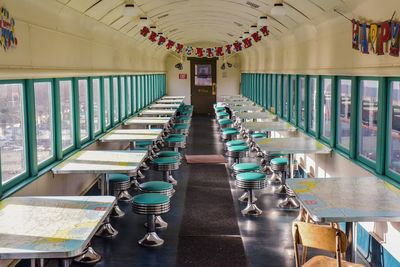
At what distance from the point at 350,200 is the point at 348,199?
0.13 ft

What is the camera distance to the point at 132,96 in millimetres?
16422

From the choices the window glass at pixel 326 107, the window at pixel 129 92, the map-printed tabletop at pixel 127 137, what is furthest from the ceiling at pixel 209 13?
the map-printed tabletop at pixel 127 137

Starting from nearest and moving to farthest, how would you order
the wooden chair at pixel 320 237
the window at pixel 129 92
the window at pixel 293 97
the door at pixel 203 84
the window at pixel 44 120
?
the wooden chair at pixel 320 237
the window at pixel 44 120
the window at pixel 293 97
the window at pixel 129 92
the door at pixel 203 84

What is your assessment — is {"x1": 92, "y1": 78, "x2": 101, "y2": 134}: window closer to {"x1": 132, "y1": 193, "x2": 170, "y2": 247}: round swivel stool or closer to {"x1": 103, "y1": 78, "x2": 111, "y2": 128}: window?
{"x1": 103, "y1": 78, "x2": 111, "y2": 128}: window

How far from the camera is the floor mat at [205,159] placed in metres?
12.8

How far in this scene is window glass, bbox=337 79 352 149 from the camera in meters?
8.20

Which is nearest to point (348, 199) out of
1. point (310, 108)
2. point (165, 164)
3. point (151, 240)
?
point (151, 240)

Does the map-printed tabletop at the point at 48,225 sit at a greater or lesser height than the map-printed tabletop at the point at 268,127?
lesser

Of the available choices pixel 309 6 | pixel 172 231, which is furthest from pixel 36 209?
pixel 309 6

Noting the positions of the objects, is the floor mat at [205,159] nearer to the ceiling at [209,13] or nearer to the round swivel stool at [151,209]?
the ceiling at [209,13]

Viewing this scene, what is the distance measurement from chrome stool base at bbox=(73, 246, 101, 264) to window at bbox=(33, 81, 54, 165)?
1459mm

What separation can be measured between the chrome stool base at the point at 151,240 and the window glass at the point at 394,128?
299cm

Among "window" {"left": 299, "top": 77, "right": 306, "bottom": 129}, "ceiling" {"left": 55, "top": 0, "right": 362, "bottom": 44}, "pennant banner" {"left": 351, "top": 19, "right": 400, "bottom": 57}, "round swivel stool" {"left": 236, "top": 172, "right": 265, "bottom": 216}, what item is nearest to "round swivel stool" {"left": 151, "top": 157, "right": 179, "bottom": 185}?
"round swivel stool" {"left": 236, "top": 172, "right": 265, "bottom": 216}

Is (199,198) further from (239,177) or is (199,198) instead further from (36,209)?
(36,209)
